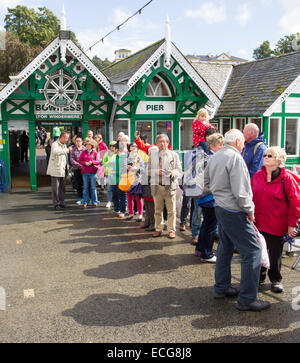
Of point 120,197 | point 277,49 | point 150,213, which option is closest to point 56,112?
point 120,197

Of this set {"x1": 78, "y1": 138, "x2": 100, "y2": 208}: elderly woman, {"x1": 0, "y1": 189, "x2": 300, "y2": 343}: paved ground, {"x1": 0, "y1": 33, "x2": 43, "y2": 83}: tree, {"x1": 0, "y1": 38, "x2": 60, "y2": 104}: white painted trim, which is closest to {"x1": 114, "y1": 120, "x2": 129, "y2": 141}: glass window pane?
{"x1": 0, "y1": 38, "x2": 60, "y2": 104}: white painted trim

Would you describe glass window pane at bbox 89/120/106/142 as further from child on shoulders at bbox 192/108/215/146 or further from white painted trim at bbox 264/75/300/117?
child on shoulders at bbox 192/108/215/146

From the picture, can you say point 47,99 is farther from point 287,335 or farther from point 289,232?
point 287,335

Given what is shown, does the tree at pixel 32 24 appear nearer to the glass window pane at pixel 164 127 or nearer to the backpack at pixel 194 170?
the glass window pane at pixel 164 127

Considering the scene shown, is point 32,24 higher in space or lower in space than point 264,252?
higher

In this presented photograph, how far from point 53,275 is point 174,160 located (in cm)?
307

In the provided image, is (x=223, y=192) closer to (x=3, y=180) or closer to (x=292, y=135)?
(x=3, y=180)

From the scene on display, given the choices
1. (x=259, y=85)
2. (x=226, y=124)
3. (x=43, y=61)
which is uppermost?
(x=43, y=61)

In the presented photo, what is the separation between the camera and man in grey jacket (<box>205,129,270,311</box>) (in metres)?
4.46

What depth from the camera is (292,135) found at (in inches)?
670

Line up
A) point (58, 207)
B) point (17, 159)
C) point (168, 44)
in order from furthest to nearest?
point (17, 159), point (168, 44), point (58, 207)

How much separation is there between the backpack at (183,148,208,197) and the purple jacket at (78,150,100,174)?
427cm

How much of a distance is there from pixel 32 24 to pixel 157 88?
3896cm

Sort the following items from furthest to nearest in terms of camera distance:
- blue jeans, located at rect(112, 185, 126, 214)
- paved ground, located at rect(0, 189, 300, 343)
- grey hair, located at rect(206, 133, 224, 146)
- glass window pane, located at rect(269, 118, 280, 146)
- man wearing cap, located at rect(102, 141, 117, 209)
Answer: glass window pane, located at rect(269, 118, 280, 146) < man wearing cap, located at rect(102, 141, 117, 209) < blue jeans, located at rect(112, 185, 126, 214) < grey hair, located at rect(206, 133, 224, 146) < paved ground, located at rect(0, 189, 300, 343)
